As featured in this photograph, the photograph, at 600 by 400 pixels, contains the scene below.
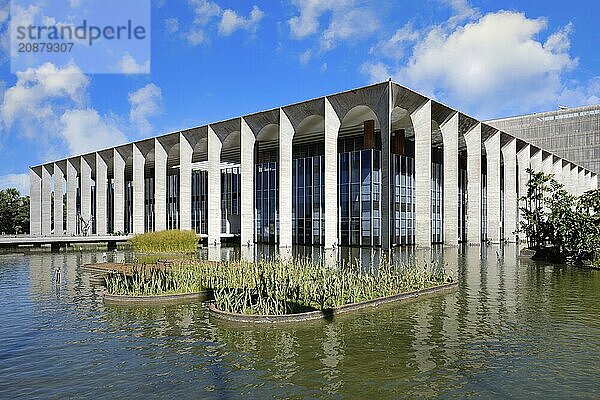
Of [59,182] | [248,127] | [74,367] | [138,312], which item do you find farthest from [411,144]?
[59,182]

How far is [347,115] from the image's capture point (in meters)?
40.6

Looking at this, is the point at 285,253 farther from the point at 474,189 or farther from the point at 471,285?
the point at 474,189

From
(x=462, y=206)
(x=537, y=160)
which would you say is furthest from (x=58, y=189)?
(x=537, y=160)

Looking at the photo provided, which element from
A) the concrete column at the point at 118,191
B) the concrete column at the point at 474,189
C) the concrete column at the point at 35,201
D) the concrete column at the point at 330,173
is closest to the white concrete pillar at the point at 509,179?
the concrete column at the point at 474,189

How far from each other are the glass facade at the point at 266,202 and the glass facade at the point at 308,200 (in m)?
2.67

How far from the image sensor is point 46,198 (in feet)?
238

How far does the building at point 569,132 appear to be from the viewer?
75.6 meters

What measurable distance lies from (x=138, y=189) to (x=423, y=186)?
3305cm

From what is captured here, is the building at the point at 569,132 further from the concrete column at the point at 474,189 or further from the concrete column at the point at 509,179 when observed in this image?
the concrete column at the point at 474,189

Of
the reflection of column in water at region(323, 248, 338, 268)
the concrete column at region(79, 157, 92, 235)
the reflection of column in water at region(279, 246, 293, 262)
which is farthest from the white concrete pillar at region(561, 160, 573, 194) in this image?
the concrete column at region(79, 157, 92, 235)

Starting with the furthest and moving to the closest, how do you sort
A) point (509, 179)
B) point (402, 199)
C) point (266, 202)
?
point (509, 179)
point (266, 202)
point (402, 199)

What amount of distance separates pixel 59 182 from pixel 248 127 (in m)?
39.1

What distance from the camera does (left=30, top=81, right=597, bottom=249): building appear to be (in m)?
37.4

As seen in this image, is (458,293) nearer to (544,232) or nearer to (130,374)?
(130,374)
